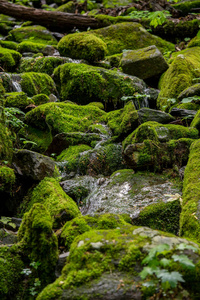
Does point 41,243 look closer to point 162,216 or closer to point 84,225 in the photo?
point 84,225

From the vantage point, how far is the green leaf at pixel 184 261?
2.03m

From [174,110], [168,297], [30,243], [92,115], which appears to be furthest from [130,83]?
[168,297]

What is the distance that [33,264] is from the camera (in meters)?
2.77

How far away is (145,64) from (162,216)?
6941 mm

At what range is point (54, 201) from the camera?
4.05 metres

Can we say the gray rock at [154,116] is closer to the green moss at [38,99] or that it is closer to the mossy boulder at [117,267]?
Result: the green moss at [38,99]

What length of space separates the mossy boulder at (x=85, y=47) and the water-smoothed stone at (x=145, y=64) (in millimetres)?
1137

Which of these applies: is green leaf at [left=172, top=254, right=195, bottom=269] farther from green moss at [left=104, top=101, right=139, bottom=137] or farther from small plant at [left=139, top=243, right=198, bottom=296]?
green moss at [left=104, top=101, right=139, bottom=137]

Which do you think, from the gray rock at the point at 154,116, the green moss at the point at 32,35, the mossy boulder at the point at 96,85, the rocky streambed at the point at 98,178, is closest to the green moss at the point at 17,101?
the rocky streambed at the point at 98,178

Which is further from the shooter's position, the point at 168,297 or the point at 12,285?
the point at 12,285

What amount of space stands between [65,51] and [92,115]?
168 inches

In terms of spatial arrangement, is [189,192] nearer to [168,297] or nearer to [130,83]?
[168,297]

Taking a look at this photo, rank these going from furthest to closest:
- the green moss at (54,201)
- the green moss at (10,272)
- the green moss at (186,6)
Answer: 1. the green moss at (186,6)
2. the green moss at (54,201)
3. the green moss at (10,272)

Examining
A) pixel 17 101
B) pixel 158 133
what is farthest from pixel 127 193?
pixel 17 101
